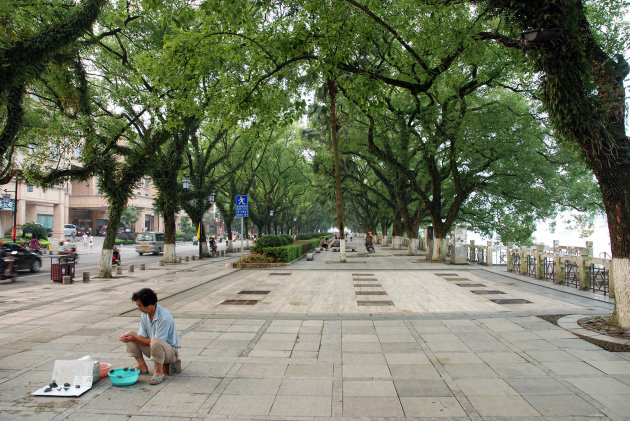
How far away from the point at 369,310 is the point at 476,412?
16.2 ft

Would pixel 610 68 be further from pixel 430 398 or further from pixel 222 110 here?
pixel 222 110

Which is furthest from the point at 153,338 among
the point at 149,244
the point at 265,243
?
the point at 149,244

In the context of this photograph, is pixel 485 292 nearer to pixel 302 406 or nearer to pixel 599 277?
pixel 599 277

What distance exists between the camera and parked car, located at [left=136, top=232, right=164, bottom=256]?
3039cm

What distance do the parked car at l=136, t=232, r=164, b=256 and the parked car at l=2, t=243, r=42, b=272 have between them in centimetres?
1250

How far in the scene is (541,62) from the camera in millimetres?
6594

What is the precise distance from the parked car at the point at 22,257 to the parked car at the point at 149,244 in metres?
12.5

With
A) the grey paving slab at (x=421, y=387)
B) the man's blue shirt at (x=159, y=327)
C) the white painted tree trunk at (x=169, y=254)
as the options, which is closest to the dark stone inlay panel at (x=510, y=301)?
the grey paving slab at (x=421, y=387)

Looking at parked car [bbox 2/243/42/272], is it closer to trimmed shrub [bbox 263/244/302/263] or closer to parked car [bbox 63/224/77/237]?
trimmed shrub [bbox 263/244/302/263]

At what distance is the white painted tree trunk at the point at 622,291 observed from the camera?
6531 millimetres

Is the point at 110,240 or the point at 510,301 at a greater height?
the point at 110,240

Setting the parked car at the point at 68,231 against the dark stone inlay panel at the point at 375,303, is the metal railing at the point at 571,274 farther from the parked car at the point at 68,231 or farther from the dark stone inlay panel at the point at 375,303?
the parked car at the point at 68,231

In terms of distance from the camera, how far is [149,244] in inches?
1206

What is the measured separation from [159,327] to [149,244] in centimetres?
2849
